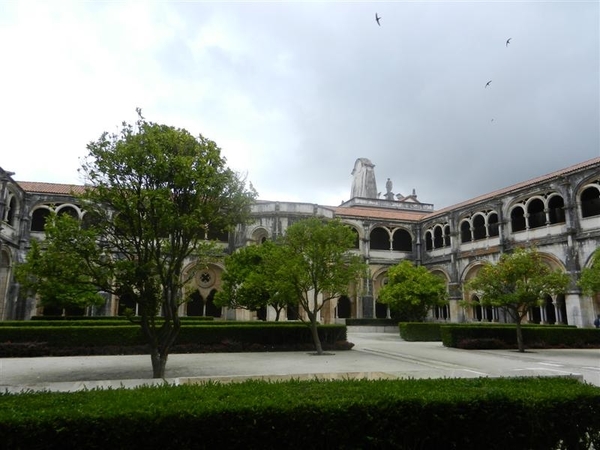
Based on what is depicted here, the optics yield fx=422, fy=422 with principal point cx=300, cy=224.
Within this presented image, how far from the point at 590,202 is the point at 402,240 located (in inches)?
653

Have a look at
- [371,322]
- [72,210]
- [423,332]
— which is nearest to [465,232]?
[371,322]

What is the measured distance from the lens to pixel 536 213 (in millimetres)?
27953

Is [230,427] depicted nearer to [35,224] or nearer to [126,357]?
[126,357]

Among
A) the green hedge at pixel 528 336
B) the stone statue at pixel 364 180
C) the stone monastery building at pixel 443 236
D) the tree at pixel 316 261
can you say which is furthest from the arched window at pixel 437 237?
the tree at pixel 316 261

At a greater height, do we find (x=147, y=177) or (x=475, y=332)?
(x=147, y=177)

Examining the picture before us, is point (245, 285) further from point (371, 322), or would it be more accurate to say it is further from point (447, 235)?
point (447, 235)

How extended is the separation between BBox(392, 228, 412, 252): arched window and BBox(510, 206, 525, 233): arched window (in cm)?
1080

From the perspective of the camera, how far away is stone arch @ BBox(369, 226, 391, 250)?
38.5 meters

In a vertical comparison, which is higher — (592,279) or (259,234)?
(259,234)

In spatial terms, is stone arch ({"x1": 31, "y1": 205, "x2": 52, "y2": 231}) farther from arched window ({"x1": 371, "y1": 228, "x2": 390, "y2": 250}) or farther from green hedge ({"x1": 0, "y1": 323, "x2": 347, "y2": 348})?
arched window ({"x1": 371, "y1": 228, "x2": 390, "y2": 250})

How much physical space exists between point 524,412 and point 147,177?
29.6ft

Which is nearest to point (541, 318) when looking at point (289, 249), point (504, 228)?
point (504, 228)

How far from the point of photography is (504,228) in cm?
2956

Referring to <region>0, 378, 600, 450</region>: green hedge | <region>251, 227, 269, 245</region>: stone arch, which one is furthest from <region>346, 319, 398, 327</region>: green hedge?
<region>0, 378, 600, 450</region>: green hedge
